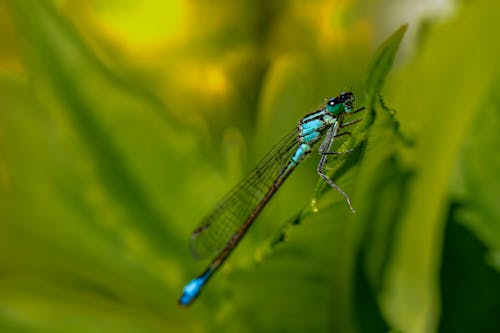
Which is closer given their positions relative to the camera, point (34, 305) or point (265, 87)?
point (34, 305)

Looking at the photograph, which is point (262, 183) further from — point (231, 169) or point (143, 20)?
point (143, 20)

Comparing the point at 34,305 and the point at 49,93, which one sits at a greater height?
the point at 49,93

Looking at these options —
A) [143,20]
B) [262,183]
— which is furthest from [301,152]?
[143,20]

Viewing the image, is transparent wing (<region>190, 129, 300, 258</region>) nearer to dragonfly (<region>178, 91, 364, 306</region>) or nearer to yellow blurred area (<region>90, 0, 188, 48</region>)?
dragonfly (<region>178, 91, 364, 306</region>)

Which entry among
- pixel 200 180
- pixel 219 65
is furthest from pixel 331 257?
pixel 219 65

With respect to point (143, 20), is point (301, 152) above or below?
below

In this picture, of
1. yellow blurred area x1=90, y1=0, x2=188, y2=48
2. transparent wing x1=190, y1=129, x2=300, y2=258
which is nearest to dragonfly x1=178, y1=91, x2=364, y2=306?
transparent wing x1=190, y1=129, x2=300, y2=258

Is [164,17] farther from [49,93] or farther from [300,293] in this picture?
[300,293]
